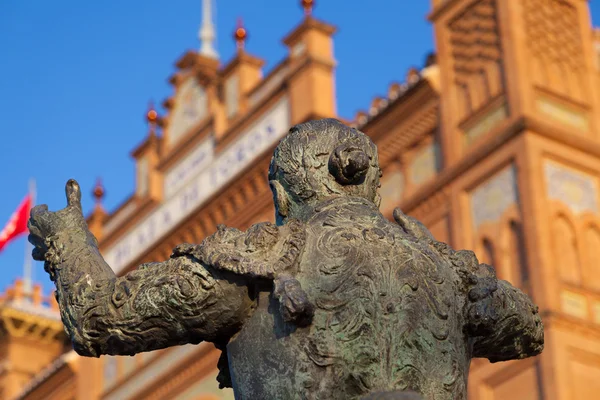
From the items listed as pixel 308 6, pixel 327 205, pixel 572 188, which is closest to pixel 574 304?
pixel 572 188

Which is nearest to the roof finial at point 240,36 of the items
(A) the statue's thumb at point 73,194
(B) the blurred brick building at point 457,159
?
(B) the blurred brick building at point 457,159

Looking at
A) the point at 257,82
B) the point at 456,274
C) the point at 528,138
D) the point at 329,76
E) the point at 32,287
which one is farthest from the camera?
the point at 32,287

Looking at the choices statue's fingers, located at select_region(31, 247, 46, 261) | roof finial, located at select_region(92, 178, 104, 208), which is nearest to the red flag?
roof finial, located at select_region(92, 178, 104, 208)

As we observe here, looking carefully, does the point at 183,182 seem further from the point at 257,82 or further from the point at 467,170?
the point at 467,170

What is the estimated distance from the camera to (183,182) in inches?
790

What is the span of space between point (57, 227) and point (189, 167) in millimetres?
17322

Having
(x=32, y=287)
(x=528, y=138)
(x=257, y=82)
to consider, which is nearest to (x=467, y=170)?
(x=528, y=138)

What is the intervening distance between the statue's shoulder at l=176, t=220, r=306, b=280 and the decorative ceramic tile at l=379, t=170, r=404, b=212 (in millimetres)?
13271

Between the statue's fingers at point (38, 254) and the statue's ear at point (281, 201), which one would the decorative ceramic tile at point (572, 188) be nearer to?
the statue's ear at point (281, 201)

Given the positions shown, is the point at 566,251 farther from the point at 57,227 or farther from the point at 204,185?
the point at 57,227

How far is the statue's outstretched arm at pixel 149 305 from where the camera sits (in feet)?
8.57

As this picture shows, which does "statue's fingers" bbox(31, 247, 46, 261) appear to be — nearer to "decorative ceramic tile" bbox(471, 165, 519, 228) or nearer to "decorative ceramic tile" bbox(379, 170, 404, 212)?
"decorative ceramic tile" bbox(471, 165, 519, 228)

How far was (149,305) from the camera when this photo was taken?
8.57 ft

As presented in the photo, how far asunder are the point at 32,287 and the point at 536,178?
1695 cm
